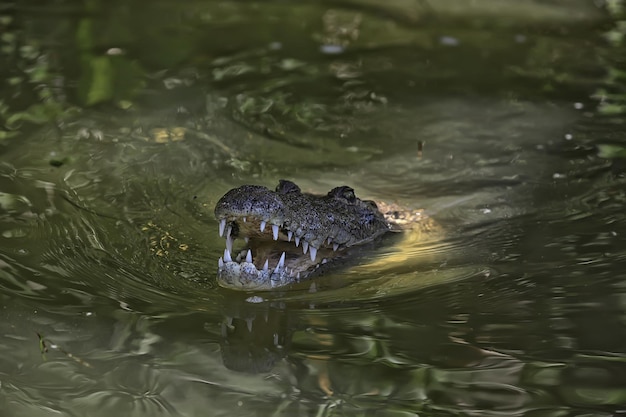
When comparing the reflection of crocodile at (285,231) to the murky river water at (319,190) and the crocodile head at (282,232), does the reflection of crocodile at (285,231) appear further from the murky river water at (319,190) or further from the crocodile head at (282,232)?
the murky river water at (319,190)

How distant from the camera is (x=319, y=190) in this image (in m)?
6.26

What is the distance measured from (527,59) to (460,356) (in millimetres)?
5527

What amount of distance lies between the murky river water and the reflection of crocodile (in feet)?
0.40

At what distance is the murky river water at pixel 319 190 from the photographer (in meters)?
3.49

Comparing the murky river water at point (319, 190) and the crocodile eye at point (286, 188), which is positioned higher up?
the crocodile eye at point (286, 188)

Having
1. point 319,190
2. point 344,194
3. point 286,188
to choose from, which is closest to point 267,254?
point 286,188

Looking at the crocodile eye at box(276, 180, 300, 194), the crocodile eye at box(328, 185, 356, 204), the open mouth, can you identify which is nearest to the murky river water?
the open mouth

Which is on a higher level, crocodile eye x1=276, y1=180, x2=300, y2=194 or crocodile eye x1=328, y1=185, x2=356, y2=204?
crocodile eye x1=276, y1=180, x2=300, y2=194

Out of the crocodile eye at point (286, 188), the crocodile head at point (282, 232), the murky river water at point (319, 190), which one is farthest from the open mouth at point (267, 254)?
the crocodile eye at point (286, 188)

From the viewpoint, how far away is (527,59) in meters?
8.56

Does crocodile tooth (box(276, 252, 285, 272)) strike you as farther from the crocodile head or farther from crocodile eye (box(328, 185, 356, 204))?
crocodile eye (box(328, 185, 356, 204))

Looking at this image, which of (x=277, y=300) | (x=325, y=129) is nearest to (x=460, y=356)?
(x=277, y=300)

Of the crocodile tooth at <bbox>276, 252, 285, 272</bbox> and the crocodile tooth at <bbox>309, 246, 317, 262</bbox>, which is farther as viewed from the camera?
the crocodile tooth at <bbox>309, 246, 317, 262</bbox>

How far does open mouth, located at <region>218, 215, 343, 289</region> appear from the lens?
14.1ft
